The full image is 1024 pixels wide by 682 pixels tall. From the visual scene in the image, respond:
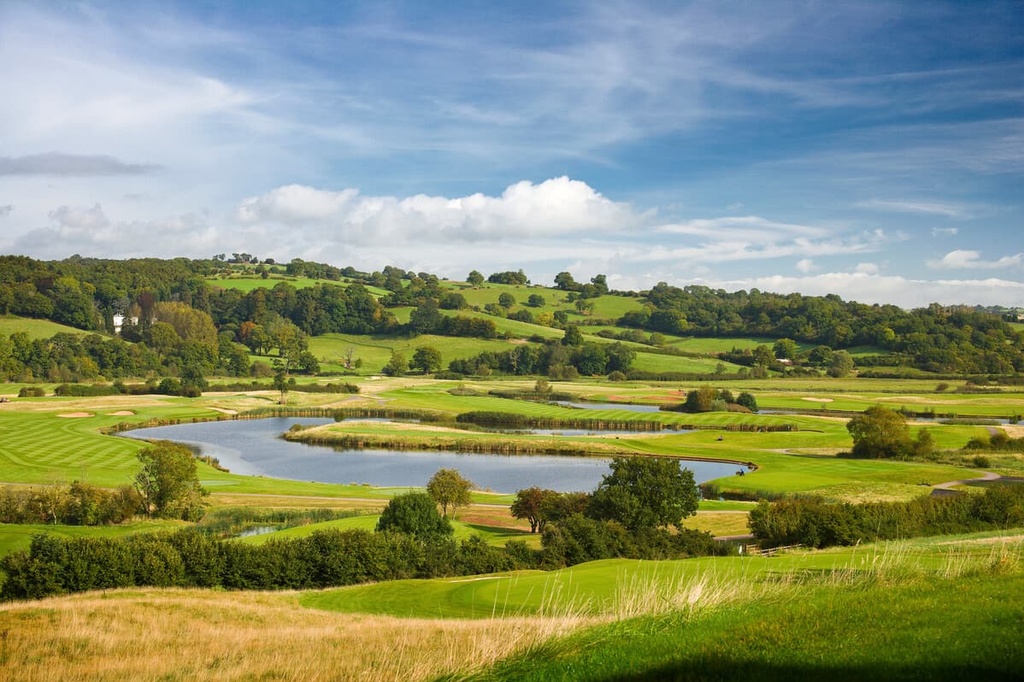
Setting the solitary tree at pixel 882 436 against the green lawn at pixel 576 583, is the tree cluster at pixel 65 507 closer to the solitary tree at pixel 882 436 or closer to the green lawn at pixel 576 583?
the green lawn at pixel 576 583

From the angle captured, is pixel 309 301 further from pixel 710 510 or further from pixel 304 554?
pixel 304 554

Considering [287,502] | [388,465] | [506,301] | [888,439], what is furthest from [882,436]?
[506,301]

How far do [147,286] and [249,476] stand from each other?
140 metres

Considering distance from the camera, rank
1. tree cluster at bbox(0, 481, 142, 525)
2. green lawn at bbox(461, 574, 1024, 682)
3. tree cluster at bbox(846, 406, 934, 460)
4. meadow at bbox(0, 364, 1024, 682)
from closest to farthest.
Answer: green lawn at bbox(461, 574, 1024, 682) < meadow at bbox(0, 364, 1024, 682) < tree cluster at bbox(0, 481, 142, 525) < tree cluster at bbox(846, 406, 934, 460)

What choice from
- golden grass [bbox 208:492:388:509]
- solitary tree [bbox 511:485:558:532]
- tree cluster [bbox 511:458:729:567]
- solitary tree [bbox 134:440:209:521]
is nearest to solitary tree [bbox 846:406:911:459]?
tree cluster [bbox 511:458:729:567]

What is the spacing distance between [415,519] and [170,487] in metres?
19.1

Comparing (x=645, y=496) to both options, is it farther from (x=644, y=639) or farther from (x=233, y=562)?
(x=644, y=639)

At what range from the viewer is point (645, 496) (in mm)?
41844

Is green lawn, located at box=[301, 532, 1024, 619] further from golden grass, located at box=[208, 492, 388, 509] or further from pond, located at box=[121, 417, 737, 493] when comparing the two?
pond, located at box=[121, 417, 737, 493]

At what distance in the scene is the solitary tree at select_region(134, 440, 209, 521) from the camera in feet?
159

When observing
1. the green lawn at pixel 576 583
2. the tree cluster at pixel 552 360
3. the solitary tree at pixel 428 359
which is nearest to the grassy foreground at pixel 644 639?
the green lawn at pixel 576 583

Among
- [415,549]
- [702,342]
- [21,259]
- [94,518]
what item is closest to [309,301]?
[21,259]

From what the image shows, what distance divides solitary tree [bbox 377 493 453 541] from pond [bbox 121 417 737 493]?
21119mm

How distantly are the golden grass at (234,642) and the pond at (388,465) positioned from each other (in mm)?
40288
